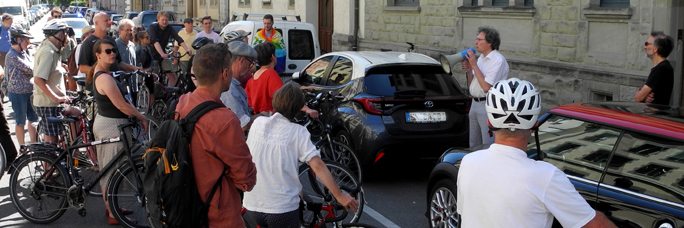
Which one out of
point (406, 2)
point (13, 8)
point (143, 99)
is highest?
point (13, 8)

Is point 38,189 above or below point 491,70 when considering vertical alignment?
below

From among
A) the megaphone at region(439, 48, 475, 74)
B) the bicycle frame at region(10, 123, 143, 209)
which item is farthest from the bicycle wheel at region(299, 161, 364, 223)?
the megaphone at region(439, 48, 475, 74)

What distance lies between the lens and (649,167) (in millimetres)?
4168

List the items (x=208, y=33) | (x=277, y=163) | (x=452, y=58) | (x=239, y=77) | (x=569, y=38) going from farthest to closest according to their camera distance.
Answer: (x=208, y=33) < (x=569, y=38) < (x=452, y=58) < (x=239, y=77) < (x=277, y=163)

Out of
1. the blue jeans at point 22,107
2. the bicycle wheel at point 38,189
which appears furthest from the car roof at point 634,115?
the blue jeans at point 22,107

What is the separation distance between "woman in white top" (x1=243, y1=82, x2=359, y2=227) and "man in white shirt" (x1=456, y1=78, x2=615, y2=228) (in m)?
1.49

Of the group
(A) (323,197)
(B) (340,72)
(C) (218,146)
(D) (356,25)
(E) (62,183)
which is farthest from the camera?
(D) (356,25)

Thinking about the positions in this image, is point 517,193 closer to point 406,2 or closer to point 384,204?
point 384,204

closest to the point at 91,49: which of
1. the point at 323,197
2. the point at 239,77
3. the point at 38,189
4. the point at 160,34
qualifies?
the point at 38,189

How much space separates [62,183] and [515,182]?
5000 mm

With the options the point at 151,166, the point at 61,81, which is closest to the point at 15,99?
the point at 61,81

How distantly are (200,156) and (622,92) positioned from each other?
29.5 ft

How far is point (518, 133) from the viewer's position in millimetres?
2617

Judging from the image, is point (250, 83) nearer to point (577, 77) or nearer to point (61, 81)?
point (61, 81)
